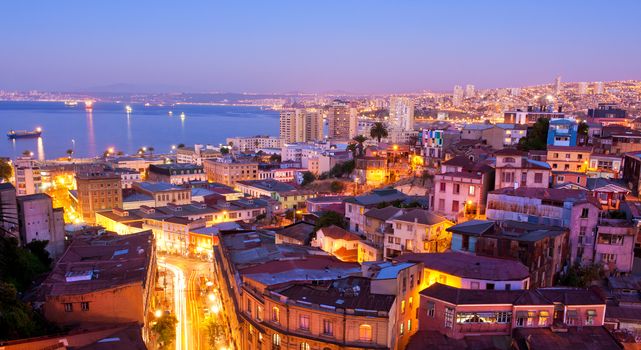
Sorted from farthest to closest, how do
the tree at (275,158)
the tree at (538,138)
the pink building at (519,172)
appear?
the tree at (275,158) → the tree at (538,138) → the pink building at (519,172)

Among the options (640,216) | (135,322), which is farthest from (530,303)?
(135,322)

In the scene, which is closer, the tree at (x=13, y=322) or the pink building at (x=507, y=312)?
the pink building at (x=507, y=312)

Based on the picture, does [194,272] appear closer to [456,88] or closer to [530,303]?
[530,303]

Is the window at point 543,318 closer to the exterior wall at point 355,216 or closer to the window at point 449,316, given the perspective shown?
the window at point 449,316

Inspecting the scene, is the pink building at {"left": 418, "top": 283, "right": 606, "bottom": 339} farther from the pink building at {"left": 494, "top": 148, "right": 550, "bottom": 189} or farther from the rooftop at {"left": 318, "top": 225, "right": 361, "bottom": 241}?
the pink building at {"left": 494, "top": 148, "right": 550, "bottom": 189}

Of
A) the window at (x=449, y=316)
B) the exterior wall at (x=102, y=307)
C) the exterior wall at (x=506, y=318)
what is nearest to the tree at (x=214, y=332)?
the exterior wall at (x=102, y=307)

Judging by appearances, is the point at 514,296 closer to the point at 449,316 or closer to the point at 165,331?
the point at 449,316

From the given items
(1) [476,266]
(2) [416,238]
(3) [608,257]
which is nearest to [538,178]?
(3) [608,257]
